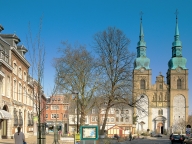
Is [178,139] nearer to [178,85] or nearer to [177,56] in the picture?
[178,85]

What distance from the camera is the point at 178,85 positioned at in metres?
96.8

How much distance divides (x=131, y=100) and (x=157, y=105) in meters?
63.4

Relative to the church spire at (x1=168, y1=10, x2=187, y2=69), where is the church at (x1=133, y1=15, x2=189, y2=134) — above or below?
below

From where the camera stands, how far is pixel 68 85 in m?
35.5

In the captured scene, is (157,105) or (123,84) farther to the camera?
(157,105)

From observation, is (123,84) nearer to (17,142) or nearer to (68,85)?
(68,85)

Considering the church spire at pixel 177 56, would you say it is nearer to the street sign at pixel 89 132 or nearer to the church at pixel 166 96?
the church at pixel 166 96

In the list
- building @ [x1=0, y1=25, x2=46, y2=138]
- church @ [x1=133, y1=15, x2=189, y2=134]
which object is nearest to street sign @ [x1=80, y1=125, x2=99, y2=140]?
building @ [x1=0, y1=25, x2=46, y2=138]

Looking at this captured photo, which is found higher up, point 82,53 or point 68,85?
point 82,53

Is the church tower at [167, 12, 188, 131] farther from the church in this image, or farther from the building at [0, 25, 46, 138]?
the building at [0, 25, 46, 138]

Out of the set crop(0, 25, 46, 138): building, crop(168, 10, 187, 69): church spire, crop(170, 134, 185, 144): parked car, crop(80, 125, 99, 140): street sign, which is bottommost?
crop(170, 134, 185, 144): parked car

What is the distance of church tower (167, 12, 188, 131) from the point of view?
9544cm

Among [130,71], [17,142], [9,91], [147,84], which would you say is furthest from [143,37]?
[17,142]

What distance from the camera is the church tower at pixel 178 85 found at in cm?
9544
